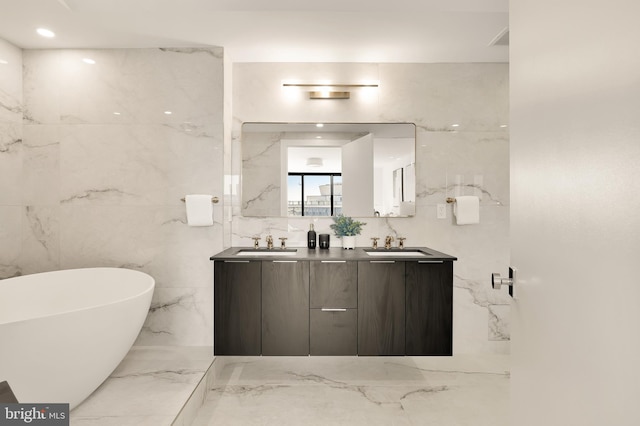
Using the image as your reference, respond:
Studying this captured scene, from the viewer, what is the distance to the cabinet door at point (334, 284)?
2.54m

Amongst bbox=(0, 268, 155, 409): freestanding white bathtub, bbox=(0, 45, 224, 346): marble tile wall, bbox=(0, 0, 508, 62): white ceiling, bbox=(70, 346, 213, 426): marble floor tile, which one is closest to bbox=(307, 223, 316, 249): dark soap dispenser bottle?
bbox=(0, 45, 224, 346): marble tile wall

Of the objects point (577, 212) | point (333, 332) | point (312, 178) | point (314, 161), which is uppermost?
point (314, 161)

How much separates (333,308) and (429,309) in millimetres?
662

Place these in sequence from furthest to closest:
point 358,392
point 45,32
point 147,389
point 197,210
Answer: point 197,210 → point 45,32 → point 358,392 → point 147,389

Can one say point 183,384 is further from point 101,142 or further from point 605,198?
point 605,198

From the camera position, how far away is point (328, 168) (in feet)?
10.3

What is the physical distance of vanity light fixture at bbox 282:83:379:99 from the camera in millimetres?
3088

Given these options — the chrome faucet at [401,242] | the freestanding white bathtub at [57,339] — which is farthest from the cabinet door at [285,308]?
the chrome faucet at [401,242]

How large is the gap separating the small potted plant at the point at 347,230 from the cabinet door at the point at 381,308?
49 centimetres

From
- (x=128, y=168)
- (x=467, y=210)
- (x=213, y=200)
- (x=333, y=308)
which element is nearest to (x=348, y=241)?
(x=333, y=308)

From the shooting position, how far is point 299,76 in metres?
3.12

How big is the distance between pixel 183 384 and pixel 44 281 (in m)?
1.25

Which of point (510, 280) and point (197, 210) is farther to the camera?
point (197, 210)

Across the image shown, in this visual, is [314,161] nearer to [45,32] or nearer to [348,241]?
[348,241]
